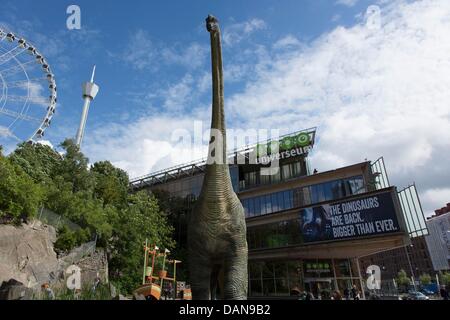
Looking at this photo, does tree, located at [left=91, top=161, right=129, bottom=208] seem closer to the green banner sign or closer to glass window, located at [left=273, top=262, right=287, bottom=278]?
the green banner sign

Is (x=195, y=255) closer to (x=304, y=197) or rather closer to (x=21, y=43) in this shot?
(x=304, y=197)

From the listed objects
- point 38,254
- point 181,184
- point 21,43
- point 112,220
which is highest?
point 21,43

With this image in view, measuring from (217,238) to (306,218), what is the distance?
21.8 meters

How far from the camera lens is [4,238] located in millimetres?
13586

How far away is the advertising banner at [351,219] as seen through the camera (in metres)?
22.3

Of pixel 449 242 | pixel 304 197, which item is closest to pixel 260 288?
pixel 304 197

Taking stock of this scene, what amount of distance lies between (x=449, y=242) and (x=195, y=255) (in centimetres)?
7444

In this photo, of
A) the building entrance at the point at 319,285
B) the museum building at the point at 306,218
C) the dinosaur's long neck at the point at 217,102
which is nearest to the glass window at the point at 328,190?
the museum building at the point at 306,218

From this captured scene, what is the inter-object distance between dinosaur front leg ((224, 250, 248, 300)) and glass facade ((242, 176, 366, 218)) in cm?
2226

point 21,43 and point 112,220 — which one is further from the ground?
point 21,43

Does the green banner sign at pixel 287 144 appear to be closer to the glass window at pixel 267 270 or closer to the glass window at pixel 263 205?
the glass window at pixel 263 205

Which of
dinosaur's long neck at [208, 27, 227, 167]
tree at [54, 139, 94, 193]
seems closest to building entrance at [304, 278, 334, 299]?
tree at [54, 139, 94, 193]

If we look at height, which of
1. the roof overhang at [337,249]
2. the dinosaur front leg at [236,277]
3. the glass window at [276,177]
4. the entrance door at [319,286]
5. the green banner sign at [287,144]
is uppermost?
the green banner sign at [287,144]

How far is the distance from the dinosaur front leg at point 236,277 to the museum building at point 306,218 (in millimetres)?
19685
